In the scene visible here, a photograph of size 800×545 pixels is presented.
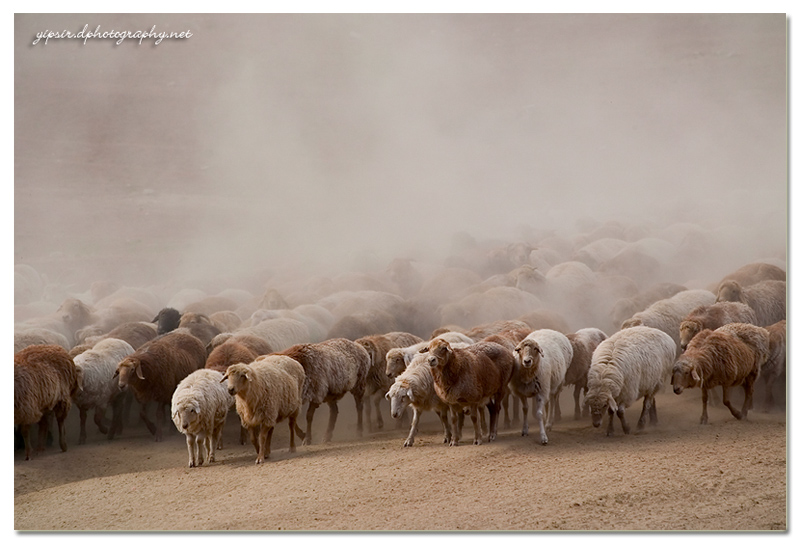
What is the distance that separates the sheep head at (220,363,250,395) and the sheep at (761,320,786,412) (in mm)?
5023

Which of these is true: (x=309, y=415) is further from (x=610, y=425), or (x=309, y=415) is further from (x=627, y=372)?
(x=627, y=372)

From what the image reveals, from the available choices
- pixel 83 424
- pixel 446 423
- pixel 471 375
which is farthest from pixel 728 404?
pixel 83 424

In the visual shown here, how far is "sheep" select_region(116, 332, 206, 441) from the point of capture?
8242mm

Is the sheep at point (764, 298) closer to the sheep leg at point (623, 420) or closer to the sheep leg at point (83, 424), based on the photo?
the sheep leg at point (623, 420)

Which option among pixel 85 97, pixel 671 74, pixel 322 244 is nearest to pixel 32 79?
pixel 85 97

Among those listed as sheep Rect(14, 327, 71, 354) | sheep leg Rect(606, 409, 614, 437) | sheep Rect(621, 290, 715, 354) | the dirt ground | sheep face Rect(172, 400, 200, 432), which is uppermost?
sheep Rect(14, 327, 71, 354)

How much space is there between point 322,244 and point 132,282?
2165mm

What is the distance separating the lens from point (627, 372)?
7.39 m

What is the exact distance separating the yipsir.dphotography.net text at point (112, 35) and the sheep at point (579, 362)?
5.05 m

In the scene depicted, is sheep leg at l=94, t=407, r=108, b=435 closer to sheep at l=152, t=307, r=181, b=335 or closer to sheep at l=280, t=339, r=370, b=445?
sheep at l=152, t=307, r=181, b=335

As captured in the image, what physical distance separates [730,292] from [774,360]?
994 mm

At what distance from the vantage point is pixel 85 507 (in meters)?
6.57

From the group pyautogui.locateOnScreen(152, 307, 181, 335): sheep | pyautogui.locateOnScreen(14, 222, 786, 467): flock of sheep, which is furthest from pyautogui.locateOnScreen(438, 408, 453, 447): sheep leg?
pyautogui.locateOnScreen(152, 307, 181, 335): sheep

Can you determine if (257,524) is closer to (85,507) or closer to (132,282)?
(85,507)
